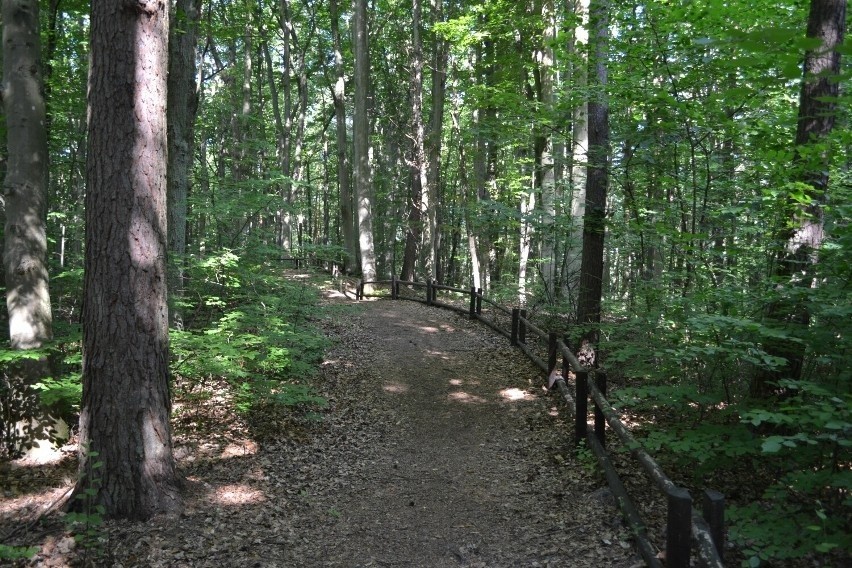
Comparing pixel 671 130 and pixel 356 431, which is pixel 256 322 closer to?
pixel 356 431

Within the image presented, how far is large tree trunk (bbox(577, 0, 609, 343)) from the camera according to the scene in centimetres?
824

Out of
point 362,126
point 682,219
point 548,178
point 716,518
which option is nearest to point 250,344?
point 716,518

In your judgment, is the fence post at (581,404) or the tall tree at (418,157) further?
the tall tree at (418,157)

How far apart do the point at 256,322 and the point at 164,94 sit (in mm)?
4079

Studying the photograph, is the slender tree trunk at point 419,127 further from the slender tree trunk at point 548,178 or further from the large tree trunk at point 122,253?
the large tree trunk at point 122,253

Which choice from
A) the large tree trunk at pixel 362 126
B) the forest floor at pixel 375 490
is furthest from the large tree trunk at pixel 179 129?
the large tree trunk at pixel 362 126

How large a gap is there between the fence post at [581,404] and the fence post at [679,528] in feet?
9.55

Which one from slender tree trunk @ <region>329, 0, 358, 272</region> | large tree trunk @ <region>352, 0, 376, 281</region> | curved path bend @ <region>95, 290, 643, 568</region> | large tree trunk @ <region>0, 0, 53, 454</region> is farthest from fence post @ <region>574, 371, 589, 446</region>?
slender tree trunk @ <region>329, 0, 358, 272</region>

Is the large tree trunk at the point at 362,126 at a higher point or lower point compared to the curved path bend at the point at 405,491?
higher

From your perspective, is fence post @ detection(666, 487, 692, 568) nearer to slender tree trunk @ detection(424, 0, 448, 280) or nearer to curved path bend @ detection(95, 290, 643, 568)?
curved path bend @ detection(95, 290, 643, 568)

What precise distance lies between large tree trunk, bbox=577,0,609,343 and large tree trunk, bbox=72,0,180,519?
19.7 feet

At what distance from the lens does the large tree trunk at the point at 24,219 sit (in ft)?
20.8

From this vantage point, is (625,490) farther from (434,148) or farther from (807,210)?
(434,148)

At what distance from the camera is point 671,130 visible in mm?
7000
